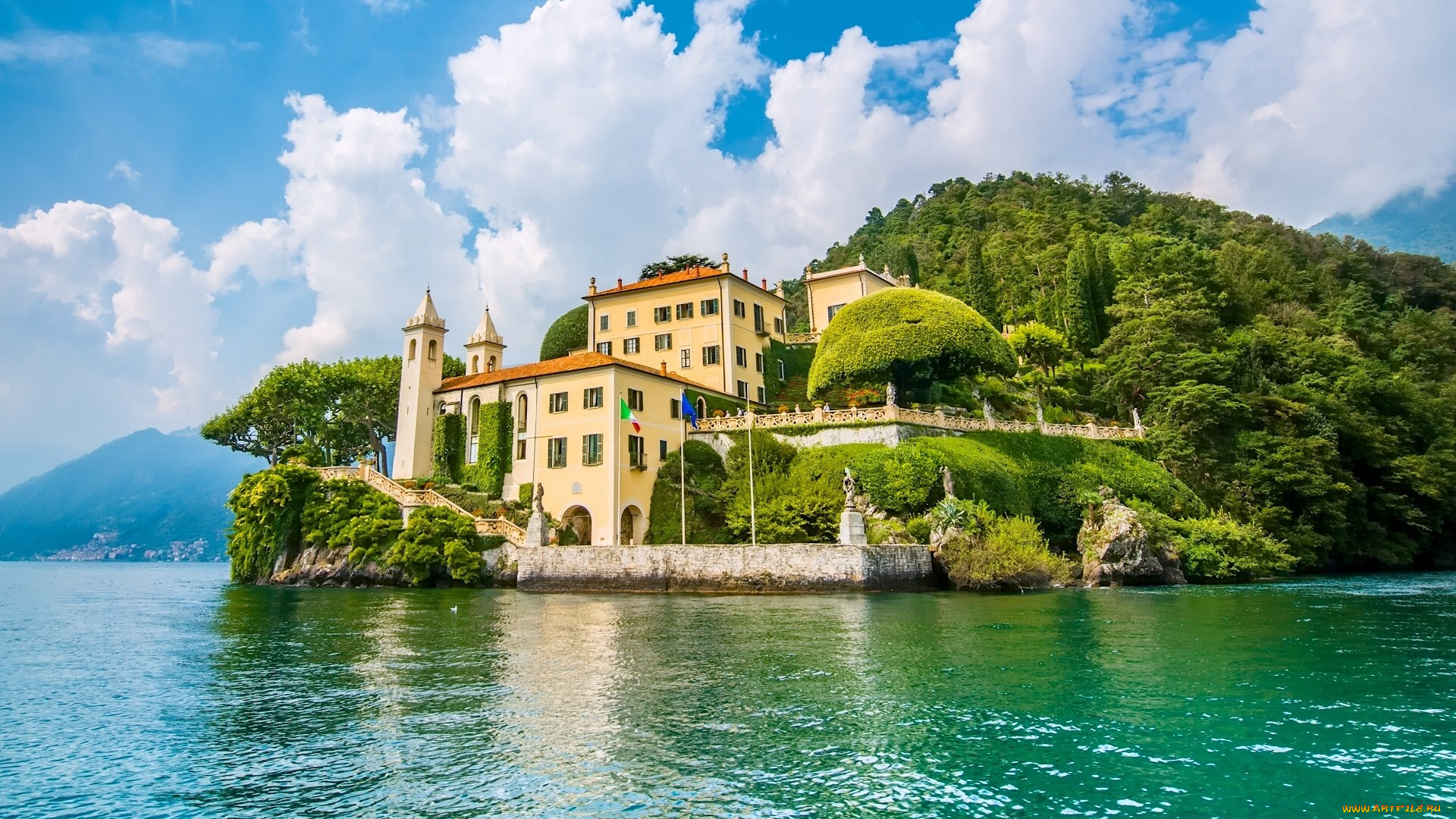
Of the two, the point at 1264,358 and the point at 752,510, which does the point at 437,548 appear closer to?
the point at 752,510

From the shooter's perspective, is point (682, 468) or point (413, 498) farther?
point (413, 498)

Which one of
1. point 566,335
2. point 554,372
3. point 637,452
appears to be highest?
point 566,335

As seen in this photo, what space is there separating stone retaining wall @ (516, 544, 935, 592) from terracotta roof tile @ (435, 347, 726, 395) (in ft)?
36.1

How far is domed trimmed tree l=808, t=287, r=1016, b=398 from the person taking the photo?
4278 cm

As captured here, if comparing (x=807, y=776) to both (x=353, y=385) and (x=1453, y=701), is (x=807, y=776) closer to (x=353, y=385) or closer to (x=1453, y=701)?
(x=1453, y=701)

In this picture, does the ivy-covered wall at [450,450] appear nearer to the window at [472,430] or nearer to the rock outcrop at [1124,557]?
the window at [472,430]

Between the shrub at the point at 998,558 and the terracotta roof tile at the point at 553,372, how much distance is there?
18.8 meters

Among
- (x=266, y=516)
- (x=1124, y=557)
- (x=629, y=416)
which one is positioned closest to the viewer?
(x=1124, y=557)

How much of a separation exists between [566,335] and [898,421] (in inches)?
1044

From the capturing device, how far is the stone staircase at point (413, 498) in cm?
3953

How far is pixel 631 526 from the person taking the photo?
1679 inches

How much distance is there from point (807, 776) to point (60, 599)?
4459 centimetres

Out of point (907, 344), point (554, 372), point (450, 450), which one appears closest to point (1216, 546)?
point (907, 344)

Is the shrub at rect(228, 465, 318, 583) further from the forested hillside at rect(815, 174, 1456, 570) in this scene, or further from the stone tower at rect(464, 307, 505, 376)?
the forested hillside at rect(815, 174, 1456, 570)
